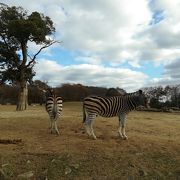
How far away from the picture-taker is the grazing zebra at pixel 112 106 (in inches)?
578

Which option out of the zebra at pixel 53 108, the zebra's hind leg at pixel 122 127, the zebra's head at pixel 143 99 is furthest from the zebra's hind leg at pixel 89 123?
the zebra's head at pixel 143 99

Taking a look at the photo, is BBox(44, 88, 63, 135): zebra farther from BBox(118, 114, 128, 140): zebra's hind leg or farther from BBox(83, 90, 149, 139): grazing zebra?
BBox(118, 114, 128, 140): zebra's hind leg

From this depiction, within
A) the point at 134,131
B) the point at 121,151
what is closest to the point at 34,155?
the point at 121,151

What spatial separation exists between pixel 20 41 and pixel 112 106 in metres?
23.3

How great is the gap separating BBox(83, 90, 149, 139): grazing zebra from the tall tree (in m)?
21.3

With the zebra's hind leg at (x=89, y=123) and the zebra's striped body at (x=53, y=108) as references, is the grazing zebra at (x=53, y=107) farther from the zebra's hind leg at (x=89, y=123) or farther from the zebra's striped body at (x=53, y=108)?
the zebra's hind leg at (x=89, y=123)

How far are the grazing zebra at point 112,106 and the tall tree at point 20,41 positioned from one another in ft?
69.8

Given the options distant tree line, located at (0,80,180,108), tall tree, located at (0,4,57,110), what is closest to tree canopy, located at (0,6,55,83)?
tall tree, located at (0,4,57,110)

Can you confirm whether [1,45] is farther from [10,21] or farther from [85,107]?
[85,107]

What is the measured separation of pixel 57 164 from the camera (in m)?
11.3

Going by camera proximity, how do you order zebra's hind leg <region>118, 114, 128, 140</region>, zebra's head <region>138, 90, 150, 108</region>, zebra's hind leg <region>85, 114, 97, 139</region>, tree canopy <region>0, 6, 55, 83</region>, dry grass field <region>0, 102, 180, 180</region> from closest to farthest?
dry grass field <region>0, 102, 180, 180</region>
zebra's hind leg <region>85, 114, 97, 139</region>
zebra's hind leg <region>118, 114, 128, 140</region>
zebra's head <region>138, 90, 150, 108</region>
tree canopy <region>0, 6, 55, 83</region>

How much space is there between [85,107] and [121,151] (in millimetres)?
2807

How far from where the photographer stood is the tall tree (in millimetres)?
35094

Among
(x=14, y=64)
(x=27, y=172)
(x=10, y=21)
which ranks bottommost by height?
(x=27, y=172)
